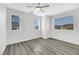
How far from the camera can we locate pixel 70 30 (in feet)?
13.4

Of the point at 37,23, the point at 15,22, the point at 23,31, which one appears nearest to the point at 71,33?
the point at 37,23

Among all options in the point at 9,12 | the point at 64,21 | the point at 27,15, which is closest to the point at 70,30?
the point at 64,21

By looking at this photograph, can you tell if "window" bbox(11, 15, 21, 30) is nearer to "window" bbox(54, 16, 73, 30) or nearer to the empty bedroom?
the empty bedroom

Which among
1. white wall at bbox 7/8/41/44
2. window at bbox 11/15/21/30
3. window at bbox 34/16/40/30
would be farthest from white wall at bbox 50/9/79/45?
window at bbox 11/15/21/30

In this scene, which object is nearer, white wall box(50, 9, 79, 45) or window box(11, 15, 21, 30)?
white wall box(50, 9, 79, 45)

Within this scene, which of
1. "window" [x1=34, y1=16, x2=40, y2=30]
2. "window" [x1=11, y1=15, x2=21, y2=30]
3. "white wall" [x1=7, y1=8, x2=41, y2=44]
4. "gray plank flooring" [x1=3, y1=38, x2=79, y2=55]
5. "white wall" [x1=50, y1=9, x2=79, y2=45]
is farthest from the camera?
"window" [x1=34, y1=16, x2=40, y2=30]

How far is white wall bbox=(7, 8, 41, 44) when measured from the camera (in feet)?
11.7

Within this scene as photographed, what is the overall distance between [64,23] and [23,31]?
2749 mm

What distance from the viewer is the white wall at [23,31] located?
3.56 meters

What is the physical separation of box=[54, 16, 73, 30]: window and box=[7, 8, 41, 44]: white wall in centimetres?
173

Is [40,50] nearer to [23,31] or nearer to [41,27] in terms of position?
[23,31]

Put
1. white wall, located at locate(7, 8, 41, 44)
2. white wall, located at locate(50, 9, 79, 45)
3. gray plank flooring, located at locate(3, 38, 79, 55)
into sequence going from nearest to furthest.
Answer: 1. gray plank flooring, located at locate(3, 38, 79, 55)
2. white wall, located at locate(7, 8, 41, 44)
3. white wall, located at locate(50, 9, 79, 45)

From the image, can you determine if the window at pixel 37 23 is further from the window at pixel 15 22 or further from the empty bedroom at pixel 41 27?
the window at pixel 15 22
